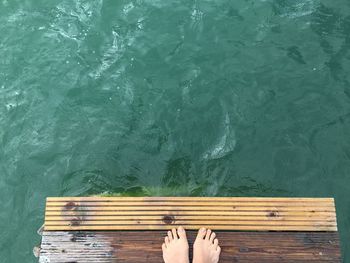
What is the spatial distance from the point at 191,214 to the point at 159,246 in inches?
33.7

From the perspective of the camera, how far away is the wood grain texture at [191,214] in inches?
316

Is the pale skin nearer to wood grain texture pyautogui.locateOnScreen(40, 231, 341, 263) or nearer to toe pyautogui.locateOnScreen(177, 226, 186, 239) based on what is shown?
toe pyautogui.locateOnScreen(177, 226, 186, 239)

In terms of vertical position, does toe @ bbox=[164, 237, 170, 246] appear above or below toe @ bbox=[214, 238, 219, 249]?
above

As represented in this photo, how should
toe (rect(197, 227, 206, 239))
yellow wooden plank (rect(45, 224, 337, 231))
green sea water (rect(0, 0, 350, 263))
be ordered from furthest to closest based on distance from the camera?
green sea water (rect(0, 0, 350, 263))
yellow wooden plank (rect(45, 224, 337, 231))
toe (rect(197, 227, 206, 239))

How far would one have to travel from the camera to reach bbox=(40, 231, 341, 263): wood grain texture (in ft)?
25.4

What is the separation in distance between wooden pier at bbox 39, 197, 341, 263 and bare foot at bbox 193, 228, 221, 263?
182mm

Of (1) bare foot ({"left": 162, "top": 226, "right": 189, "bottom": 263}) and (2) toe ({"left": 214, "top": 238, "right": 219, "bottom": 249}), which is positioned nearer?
(1) bare foot ({"left": 162, "top": 226, "right": 189, "bottom": 263})

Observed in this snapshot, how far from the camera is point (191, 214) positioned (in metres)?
8.10

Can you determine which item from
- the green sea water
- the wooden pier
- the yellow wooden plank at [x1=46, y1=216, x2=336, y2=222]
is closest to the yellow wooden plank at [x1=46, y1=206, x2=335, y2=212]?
the wooden pier

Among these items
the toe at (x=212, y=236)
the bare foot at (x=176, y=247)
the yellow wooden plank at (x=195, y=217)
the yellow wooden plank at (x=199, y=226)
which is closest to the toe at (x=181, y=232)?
the bare foot at (x=176, y=247)

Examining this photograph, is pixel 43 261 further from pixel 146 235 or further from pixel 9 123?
pixel 9 123

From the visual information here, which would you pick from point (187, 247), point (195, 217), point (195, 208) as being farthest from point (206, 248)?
point (195, 208)

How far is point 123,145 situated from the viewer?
10.8 meters

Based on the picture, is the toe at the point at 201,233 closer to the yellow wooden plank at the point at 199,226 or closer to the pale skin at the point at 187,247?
the pale skin at the point at 187,247
